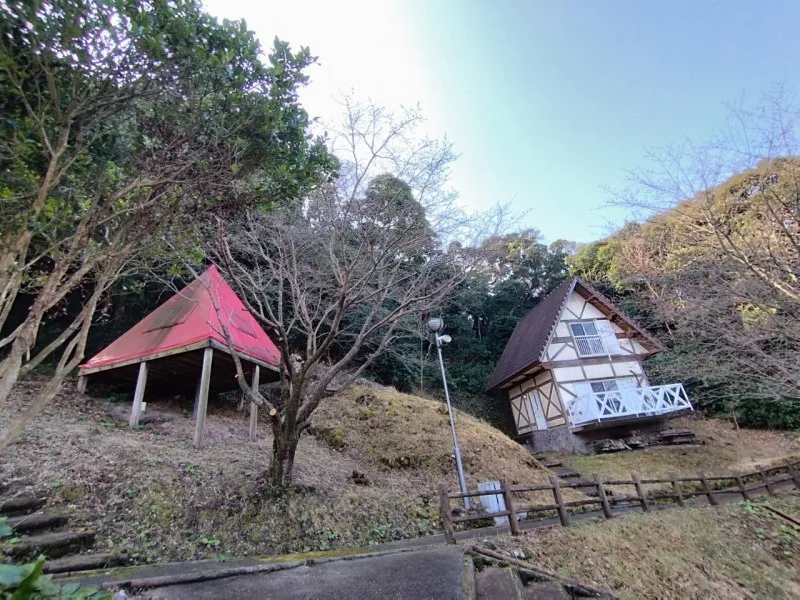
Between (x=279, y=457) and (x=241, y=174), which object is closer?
(x=241, y=174)

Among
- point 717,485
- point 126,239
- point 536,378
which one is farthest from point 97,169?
point 536,378

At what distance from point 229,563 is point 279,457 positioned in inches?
59.4

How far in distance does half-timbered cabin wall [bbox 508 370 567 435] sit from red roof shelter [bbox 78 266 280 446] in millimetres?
10853

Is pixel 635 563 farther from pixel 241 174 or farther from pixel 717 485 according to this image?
pixel 717 485

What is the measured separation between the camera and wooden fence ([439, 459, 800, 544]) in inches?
215

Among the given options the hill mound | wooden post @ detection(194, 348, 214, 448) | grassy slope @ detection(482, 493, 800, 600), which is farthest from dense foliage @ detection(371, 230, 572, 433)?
grassy slope @ detection(482, 493, 800, 600)

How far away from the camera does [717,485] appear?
34.8 feet

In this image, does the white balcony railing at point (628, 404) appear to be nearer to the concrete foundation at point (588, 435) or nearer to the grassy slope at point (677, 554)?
the concrete foundation at point (588, 435)

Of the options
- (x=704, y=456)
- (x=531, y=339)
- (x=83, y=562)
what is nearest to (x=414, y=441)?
(x=83, y=562)

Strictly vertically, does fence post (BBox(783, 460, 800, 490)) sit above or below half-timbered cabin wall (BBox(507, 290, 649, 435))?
below

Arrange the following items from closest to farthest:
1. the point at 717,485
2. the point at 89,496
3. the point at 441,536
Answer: the point at 89,496 → the point at 441,536 → the point at 717,485

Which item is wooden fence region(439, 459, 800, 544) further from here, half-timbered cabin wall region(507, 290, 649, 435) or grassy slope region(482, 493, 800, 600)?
half-timbered cabin wall region(507, 290, 649, 435)

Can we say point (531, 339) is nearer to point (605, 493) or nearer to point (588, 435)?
point (588, 435)

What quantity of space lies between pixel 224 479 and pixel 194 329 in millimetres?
3585
